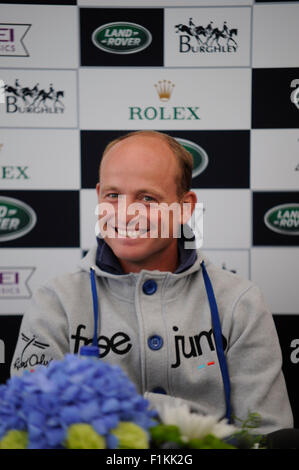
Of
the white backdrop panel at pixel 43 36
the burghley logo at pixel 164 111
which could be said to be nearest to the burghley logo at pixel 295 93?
the burghley logo at pixel 164 111

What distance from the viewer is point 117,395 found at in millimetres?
682

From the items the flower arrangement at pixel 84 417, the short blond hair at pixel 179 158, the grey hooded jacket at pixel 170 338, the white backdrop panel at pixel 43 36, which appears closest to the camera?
the flower arrangement at pixel 84 417

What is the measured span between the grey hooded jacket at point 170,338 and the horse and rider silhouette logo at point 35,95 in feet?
2.76

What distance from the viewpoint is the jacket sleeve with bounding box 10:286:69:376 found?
1.25 meters

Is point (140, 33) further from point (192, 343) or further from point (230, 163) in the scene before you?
point (192, 343)

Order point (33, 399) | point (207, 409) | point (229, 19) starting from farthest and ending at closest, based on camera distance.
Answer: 1. point (229, 19)
2. point (207, 409)
3. point (33, 399)

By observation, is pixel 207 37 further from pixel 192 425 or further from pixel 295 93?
pixel 192 425

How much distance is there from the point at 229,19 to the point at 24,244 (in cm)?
123

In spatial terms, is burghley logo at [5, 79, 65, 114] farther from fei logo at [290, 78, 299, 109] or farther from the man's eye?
fei logo at [290, 78, 299, 109]

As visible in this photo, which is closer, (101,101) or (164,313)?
(164,313)

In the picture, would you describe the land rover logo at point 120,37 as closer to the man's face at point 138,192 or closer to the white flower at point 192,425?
the man's face at point 138,192

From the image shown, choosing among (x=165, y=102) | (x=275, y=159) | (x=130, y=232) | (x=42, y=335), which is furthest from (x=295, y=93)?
(x=42, y=335)

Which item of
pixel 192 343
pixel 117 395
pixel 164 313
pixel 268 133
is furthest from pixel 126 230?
pixel 268 133

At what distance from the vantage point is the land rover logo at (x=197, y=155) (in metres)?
1.89
